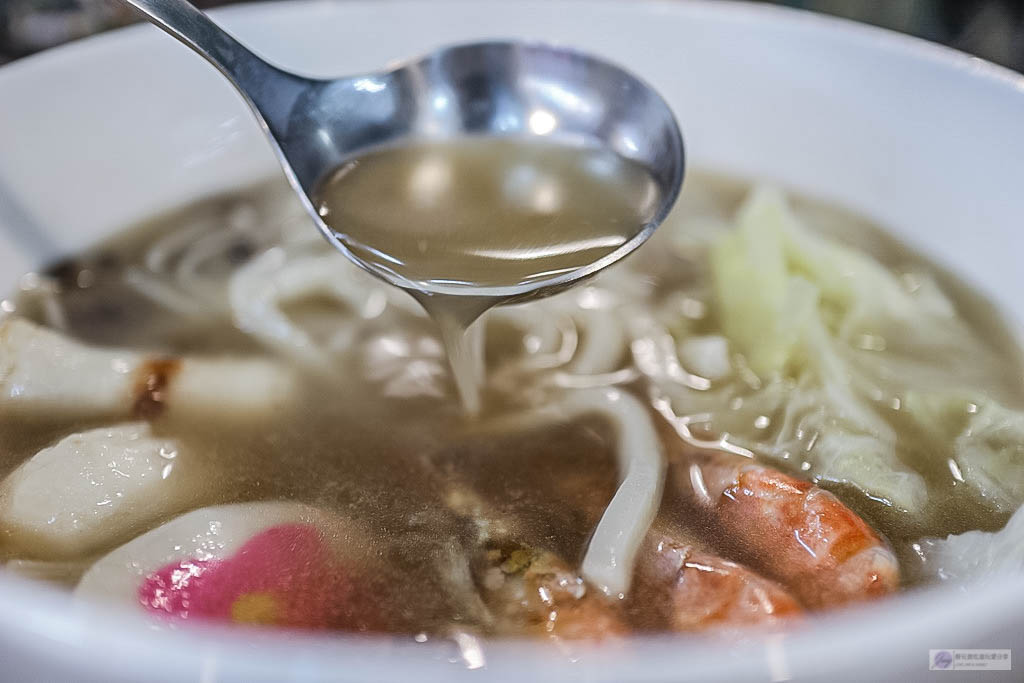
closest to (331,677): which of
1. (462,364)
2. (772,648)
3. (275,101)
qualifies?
(772,648)

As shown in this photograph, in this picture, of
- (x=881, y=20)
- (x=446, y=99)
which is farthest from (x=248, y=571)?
(x=881, y=20)

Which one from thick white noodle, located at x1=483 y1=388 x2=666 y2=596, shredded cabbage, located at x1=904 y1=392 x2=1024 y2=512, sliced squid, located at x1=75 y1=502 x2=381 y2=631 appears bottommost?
sliced squid, located at x1=75 y1=502 x2=381 y2=631

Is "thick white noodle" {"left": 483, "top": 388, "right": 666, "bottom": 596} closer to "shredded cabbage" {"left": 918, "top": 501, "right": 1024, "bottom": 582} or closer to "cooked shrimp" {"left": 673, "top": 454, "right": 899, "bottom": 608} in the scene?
"cooked shrimp" {"left": 673, "top": 454, "right": 899, "bottom": 608}

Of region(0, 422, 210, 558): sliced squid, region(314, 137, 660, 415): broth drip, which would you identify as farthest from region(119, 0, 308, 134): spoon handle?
region(0, 422, 210, 558): sliced squid

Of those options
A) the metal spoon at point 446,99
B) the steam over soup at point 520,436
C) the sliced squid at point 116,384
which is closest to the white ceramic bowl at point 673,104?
the steam over soup at point 520,436

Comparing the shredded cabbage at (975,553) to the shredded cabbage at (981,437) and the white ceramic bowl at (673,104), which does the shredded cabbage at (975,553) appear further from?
the white ceramic bowl at (673,104)

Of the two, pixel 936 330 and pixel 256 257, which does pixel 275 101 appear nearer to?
pixel 256 257
